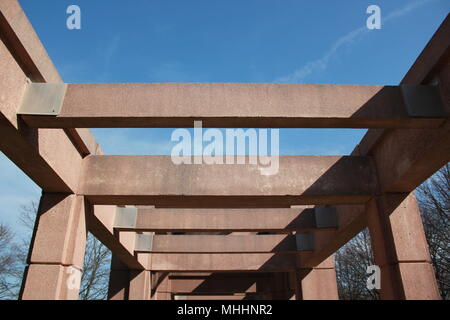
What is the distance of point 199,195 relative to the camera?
6.64 meters

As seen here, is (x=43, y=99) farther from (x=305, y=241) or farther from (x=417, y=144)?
(x=305, y=241)

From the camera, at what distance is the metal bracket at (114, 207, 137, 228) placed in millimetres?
8969

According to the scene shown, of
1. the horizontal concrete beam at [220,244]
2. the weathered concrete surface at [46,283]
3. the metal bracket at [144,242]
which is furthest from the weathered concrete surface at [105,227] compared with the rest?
the weathered concrete surface at [46,283]

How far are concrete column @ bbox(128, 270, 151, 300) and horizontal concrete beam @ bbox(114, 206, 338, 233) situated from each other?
203 inches

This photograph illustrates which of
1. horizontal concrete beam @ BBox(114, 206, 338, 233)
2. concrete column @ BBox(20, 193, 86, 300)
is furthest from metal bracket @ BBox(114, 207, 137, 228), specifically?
concrete column @ BBox(20, 193, 86, 300)

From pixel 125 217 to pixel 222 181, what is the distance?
142 inches

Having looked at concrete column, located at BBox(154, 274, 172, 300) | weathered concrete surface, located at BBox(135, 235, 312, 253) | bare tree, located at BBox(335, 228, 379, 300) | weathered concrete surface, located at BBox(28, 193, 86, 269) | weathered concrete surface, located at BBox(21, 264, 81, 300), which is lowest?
weathered concrete surface, located at BBox(21, 264, 81, 300)

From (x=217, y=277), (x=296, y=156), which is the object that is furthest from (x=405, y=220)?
(x=217, y=277)

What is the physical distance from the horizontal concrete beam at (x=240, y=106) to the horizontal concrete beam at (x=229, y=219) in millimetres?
4697

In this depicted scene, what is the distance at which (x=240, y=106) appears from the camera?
488 cm

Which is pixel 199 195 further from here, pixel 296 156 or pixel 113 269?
pixel 113 269

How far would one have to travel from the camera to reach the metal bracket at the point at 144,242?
Result: 1142cm

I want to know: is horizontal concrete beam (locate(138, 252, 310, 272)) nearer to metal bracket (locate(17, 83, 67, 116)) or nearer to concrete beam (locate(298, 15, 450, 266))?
concrete beam (locate(298, 15, 450, 266))
